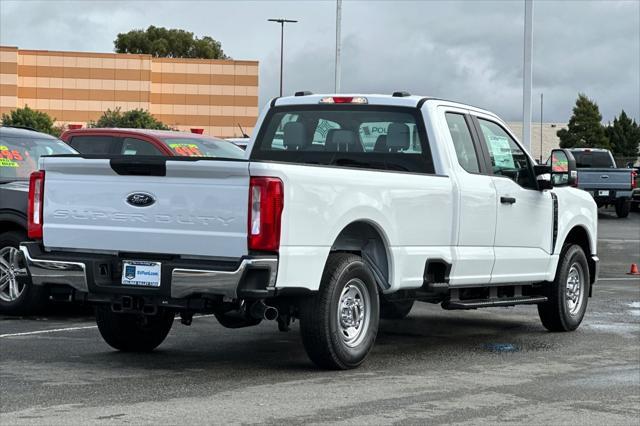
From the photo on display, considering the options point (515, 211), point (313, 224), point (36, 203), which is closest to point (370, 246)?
point (313, 224)

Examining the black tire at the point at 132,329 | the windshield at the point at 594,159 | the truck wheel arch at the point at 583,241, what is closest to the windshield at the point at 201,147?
the truck wheel arch at the point at 583,241

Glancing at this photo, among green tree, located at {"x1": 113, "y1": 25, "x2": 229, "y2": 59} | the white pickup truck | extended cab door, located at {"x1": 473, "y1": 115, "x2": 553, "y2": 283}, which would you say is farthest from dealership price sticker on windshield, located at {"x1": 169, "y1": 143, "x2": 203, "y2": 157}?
green tree, located at {"x1": 113, "y1": 25, "x2": 229, "y2": 59}

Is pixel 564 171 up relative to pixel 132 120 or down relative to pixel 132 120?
down

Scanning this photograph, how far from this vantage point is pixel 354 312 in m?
9.27

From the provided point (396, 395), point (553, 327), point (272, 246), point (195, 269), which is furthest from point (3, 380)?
point (553, 327)

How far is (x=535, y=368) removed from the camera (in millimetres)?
9602

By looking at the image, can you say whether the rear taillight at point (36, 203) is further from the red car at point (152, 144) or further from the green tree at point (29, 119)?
the green tree at point (29, 119)

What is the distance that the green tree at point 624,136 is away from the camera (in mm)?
114000

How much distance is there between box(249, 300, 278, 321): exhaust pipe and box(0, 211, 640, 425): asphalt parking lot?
1.44 ft

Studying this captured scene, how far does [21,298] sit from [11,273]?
0.30 metres

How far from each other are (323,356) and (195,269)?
3.93 feet

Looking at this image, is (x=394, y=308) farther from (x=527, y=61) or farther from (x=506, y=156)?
(x=527, y=61)

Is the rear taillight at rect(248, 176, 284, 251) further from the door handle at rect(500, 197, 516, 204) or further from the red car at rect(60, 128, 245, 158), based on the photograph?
the red car at rect(60, 128, 245, 158)

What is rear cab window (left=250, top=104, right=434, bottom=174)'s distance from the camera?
1038cm
